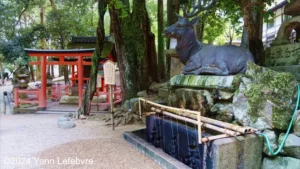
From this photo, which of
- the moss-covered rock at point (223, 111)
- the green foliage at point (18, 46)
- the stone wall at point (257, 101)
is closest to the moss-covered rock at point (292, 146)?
the stone wall at point (257, 101)

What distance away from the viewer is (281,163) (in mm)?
2570

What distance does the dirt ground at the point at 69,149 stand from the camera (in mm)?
3660

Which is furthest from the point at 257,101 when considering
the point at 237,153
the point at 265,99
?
the point at 237,153

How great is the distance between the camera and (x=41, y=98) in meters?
9.73

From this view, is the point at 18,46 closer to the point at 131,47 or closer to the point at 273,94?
the point at 131,47

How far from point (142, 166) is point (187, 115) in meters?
1.06

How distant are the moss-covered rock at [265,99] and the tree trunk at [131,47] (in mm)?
4844

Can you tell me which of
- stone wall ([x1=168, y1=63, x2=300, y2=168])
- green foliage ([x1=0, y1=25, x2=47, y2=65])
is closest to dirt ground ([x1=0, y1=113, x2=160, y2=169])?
stone wall ([x1=168, y1=63, x2=300, y2=168])

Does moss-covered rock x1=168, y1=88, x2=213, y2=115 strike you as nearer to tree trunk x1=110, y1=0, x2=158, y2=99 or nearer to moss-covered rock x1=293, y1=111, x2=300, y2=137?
moss-covered rock x1=293, y1=111, x2=300, y2=137

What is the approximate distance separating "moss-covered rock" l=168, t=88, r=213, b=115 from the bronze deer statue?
345mm

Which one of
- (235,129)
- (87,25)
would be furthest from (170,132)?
(87,25)

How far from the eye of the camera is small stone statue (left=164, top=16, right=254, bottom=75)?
3429 millimetres

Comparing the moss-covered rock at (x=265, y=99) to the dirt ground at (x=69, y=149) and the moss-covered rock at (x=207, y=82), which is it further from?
the dirt ground at (x=69, y=149)

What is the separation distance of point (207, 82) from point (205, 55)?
1.84 feet
